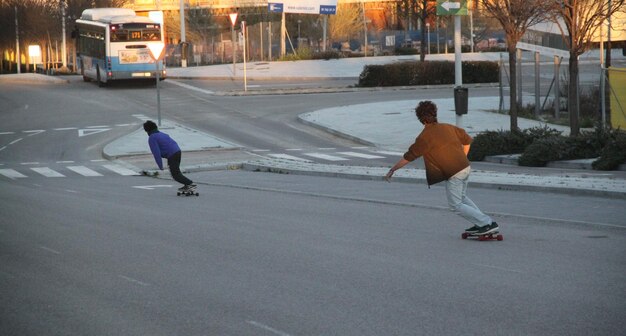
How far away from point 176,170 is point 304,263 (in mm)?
10371

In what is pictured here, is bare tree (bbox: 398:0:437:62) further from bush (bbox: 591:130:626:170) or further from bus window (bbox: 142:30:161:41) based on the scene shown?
bush (bbox: 591:130:626:170)

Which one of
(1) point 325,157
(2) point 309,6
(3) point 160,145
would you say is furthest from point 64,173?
(2) point 309,6

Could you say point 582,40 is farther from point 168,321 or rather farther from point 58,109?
point 58,109

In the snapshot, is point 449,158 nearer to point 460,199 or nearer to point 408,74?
point 460,199

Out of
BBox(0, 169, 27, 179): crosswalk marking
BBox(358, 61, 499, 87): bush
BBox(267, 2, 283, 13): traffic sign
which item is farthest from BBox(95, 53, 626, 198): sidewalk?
BBox(267, 2, 283, 13): traffic sign

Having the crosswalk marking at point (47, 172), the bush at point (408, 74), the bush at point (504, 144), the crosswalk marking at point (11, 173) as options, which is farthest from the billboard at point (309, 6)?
the bush at point (504, 144)

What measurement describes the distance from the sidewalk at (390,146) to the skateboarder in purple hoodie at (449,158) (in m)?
4.86

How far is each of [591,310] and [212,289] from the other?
352 cm

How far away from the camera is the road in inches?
348

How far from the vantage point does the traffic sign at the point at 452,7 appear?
94.7 feet

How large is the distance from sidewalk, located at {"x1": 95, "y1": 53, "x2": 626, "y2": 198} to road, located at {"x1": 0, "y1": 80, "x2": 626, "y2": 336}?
72cm

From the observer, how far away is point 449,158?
1303 centimetres

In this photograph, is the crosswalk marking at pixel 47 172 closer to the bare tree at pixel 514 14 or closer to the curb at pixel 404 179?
the curb at pixel 404 179

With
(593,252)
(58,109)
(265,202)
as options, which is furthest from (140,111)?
(593,252)
